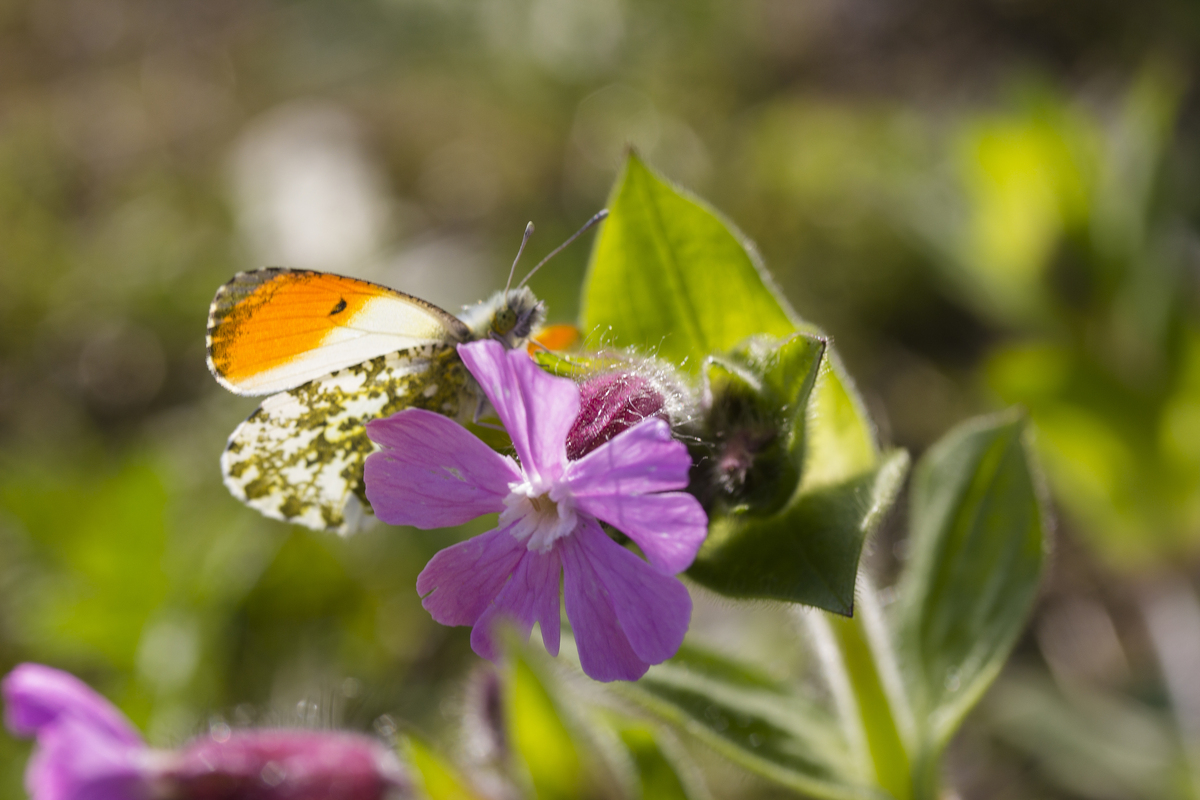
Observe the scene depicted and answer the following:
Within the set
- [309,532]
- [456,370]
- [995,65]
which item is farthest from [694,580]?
[995,65]

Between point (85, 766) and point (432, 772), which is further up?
point (432, 772)

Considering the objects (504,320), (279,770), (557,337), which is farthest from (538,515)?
(279,770)

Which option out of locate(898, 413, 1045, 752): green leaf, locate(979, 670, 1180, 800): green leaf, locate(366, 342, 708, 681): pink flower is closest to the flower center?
locate(366, 342, 708, 681): pink flower

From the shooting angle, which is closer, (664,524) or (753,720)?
(664,524)

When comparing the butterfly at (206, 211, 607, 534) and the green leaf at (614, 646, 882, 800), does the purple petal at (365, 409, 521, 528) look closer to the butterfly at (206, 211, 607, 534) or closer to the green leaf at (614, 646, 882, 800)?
the butterfly at (206, 211, 607, 534)

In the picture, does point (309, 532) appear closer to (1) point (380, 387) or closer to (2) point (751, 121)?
(1) point (380, 387)

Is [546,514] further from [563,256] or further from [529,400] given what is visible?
[563,256]
